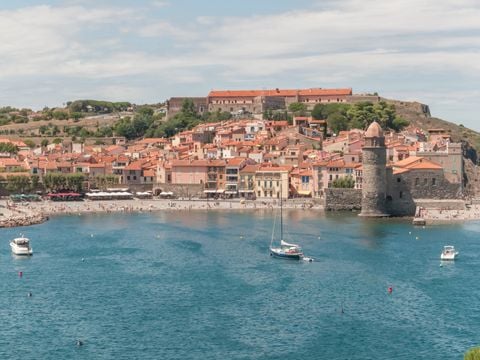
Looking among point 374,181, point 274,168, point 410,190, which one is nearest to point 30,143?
point 274,168

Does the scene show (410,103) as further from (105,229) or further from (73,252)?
(73,252)

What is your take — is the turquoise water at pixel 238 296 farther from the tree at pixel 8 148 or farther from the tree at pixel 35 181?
the tree at pixel 8 148

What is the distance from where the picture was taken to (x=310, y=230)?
1828 inches

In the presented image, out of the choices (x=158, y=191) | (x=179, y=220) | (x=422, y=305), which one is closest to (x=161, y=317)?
(x=422, y=305)

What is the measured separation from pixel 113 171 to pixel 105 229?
21833 mm

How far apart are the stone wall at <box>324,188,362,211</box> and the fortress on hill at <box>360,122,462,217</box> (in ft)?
10.8

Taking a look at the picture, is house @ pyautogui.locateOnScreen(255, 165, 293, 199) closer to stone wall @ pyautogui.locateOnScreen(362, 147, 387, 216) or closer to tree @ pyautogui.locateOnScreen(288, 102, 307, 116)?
stone wall @ pyautogui.locateOnScreen(362, 147, 387, 216)

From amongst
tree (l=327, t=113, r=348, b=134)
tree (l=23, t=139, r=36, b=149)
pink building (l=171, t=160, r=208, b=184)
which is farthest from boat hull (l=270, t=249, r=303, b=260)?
tree (l=23, t=139, r=36, b=149)

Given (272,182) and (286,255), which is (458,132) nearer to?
(272,182)

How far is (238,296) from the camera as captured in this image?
29594 millimetres

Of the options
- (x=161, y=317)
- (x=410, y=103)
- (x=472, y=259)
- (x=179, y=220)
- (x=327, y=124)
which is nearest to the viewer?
(x=161, y=317)

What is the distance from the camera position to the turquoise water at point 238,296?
2384 centimetres

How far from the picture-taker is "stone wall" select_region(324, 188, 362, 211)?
57500 millimetres

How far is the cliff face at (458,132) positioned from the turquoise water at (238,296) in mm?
20543
